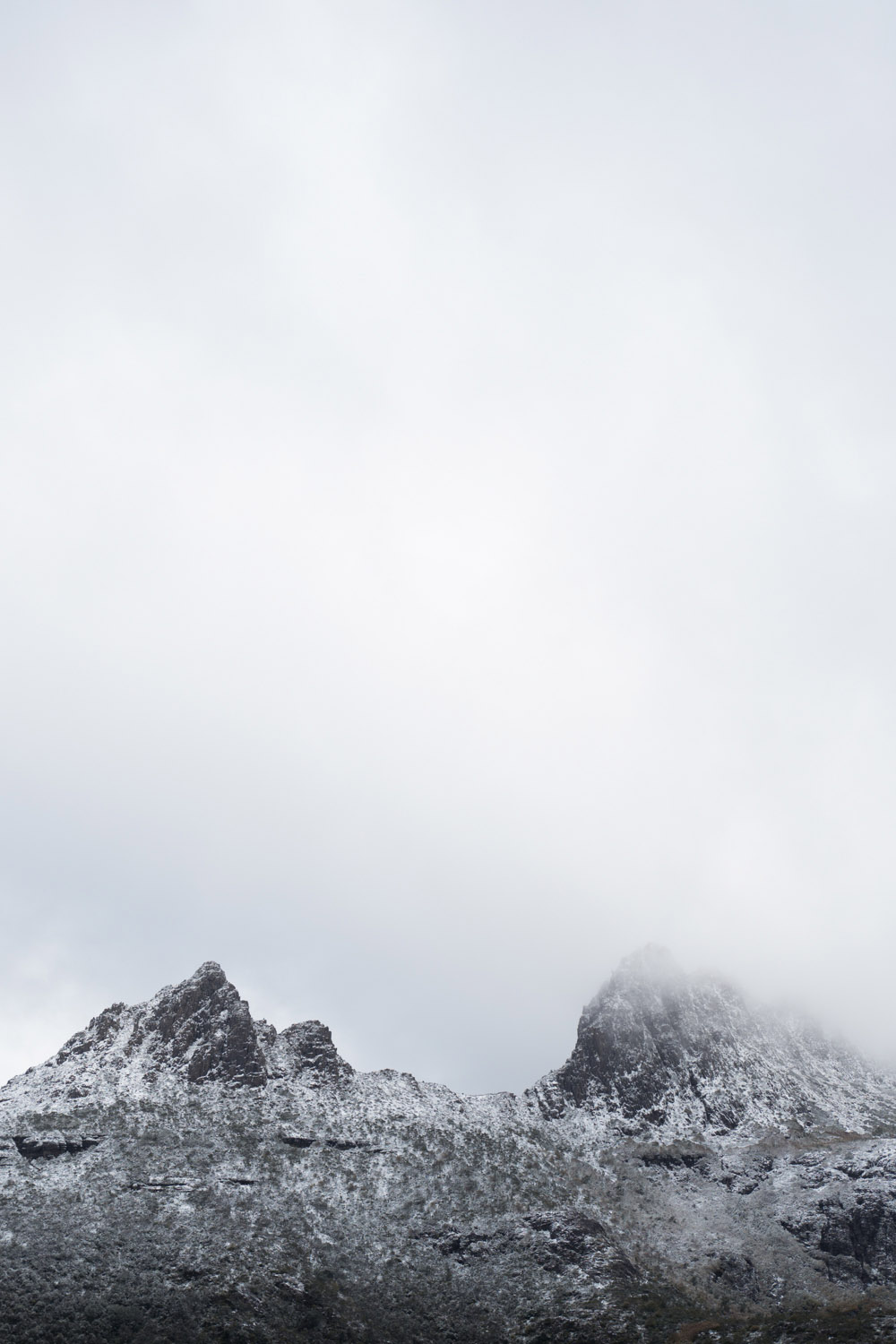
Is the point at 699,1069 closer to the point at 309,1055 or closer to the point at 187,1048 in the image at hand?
the point at 309,1055

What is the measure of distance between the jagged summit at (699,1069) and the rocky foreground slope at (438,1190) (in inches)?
17.0

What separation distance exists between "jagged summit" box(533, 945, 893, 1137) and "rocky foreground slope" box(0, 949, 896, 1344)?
431 millimetres

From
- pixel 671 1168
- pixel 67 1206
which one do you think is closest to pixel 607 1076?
pixel 671 1168

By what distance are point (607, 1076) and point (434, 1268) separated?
49682 millimetres

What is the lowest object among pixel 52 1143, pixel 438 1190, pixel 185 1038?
pixel 438 1190

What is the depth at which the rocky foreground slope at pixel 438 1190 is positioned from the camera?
3248 inches

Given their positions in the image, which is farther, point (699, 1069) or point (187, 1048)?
point (699, 1069)

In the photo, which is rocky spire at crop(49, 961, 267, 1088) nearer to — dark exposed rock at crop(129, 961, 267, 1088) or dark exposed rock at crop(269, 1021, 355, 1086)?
dark exposed rock at crop(129, 961, 267, 1088)

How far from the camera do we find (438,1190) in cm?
10588

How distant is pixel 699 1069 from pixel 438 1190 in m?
50.8

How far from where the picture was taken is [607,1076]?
13488cm


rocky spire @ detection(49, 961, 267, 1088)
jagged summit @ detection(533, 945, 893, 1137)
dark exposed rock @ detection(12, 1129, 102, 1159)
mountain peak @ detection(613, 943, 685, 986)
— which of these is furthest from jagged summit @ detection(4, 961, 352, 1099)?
mountain peak @ detection(613, 943, 685, 986)

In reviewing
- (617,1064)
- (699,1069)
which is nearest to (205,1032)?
(617,1064)

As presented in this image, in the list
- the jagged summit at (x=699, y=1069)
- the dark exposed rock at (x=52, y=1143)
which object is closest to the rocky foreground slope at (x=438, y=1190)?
the dark exposed rock at (x=52, y=1143)
